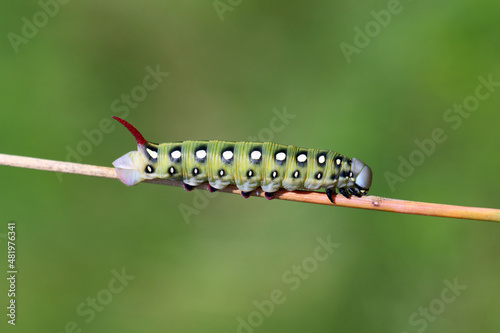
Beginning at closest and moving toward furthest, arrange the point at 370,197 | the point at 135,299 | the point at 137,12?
the point at 370,197 < the point at 135,299 < the point at 137,12

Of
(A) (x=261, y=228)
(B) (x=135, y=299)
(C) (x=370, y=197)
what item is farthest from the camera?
(A) (x=261, y=228)

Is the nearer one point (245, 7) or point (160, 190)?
point (160, 190)

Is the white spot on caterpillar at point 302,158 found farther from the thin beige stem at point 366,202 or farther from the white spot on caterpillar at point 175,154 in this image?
the white spot on caterpillar at point 175,154

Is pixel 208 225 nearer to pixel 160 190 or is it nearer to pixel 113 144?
pixel 160 190

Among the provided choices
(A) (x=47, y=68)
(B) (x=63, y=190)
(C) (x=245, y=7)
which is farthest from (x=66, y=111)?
(C) (x=245, y=7)

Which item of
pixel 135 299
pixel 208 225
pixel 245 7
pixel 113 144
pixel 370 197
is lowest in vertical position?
pixel 135 299

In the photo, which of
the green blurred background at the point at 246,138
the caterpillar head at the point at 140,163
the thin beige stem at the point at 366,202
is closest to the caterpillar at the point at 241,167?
the caterpillar head at the point at 140,163

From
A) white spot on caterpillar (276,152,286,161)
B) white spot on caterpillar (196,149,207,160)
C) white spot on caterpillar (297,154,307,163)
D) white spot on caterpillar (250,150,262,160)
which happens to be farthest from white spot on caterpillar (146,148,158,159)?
white spot on caterpillar (297,154,307,163)

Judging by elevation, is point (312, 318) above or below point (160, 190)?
below
